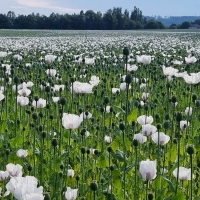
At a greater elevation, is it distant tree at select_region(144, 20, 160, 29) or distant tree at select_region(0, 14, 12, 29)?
distant tree at select_region(0, 14, 12, 29)

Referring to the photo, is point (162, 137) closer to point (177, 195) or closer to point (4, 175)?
point (177, 195)

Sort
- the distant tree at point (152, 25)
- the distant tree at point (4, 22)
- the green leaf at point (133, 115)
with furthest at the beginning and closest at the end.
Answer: the distant tree at point (152, 25) < the distant tree at point (4, 22) < the green leaf at point (133, 115)

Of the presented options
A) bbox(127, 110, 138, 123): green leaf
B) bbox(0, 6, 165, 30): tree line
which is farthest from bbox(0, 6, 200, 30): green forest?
bbox(127, 110, 138, 123): green leaf

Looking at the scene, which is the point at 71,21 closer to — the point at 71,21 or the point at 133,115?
the point at 71,21

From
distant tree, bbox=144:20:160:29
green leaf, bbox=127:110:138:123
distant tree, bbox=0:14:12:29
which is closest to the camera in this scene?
green leaf, bbox=127:110:138:123

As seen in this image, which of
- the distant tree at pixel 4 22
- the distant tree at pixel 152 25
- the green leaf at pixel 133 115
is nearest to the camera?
the green leaf at pixel 133 115

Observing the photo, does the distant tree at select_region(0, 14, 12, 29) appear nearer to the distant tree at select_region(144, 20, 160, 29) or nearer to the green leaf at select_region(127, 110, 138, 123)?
the distant tree at select_region(144, 20, 160, 29)

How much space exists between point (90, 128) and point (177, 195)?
7.30ft

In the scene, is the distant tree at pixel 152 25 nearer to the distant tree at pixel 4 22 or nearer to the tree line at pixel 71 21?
the tree line at pixel 71 21

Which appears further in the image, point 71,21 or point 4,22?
point 71,21

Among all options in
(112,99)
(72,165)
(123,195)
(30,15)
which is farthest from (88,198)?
(30,15)

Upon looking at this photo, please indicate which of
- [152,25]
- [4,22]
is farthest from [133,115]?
[152,25]

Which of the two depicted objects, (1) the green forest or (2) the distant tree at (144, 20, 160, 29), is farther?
(2) the distant tree at (144, 20, 160, 29)

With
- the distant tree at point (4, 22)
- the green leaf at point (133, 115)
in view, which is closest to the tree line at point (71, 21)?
the distant tree at point (4, 22)
